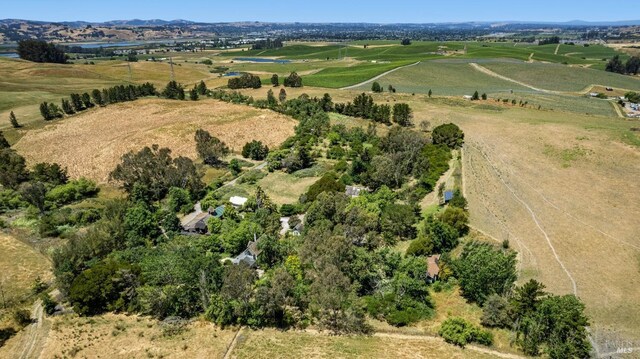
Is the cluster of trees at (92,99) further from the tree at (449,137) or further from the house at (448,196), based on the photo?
the house at (448,196)

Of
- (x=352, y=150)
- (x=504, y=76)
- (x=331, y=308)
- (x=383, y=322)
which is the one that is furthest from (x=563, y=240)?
(x=504, y=76)

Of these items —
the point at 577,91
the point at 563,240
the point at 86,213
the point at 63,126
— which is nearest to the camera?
the point at 563,240

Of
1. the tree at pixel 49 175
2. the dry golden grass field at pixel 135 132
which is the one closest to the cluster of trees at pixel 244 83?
the dry golden grass field at pixel 135 132

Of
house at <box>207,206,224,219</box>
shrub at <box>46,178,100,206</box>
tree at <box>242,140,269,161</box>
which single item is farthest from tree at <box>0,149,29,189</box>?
tree at <box>242,140,269,161</box>

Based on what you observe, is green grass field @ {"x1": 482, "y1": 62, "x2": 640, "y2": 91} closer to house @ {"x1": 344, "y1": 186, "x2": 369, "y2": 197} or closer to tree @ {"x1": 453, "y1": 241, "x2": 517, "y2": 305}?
house @ {"x1": 344, "y1": 186, "x2": 369, "y2": 197}

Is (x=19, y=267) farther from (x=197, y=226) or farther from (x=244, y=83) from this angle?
(x=244, y=83)

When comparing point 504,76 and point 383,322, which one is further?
point 504,76

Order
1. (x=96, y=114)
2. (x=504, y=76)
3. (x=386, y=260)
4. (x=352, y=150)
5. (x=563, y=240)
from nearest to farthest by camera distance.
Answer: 1. (x=386, y=260)
2. (x=563, y=240)
3. (x=352, y=150)
4. (x=96, y=114)
5. (x=504, y=76)

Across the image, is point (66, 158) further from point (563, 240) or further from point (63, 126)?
point (563, 240)
